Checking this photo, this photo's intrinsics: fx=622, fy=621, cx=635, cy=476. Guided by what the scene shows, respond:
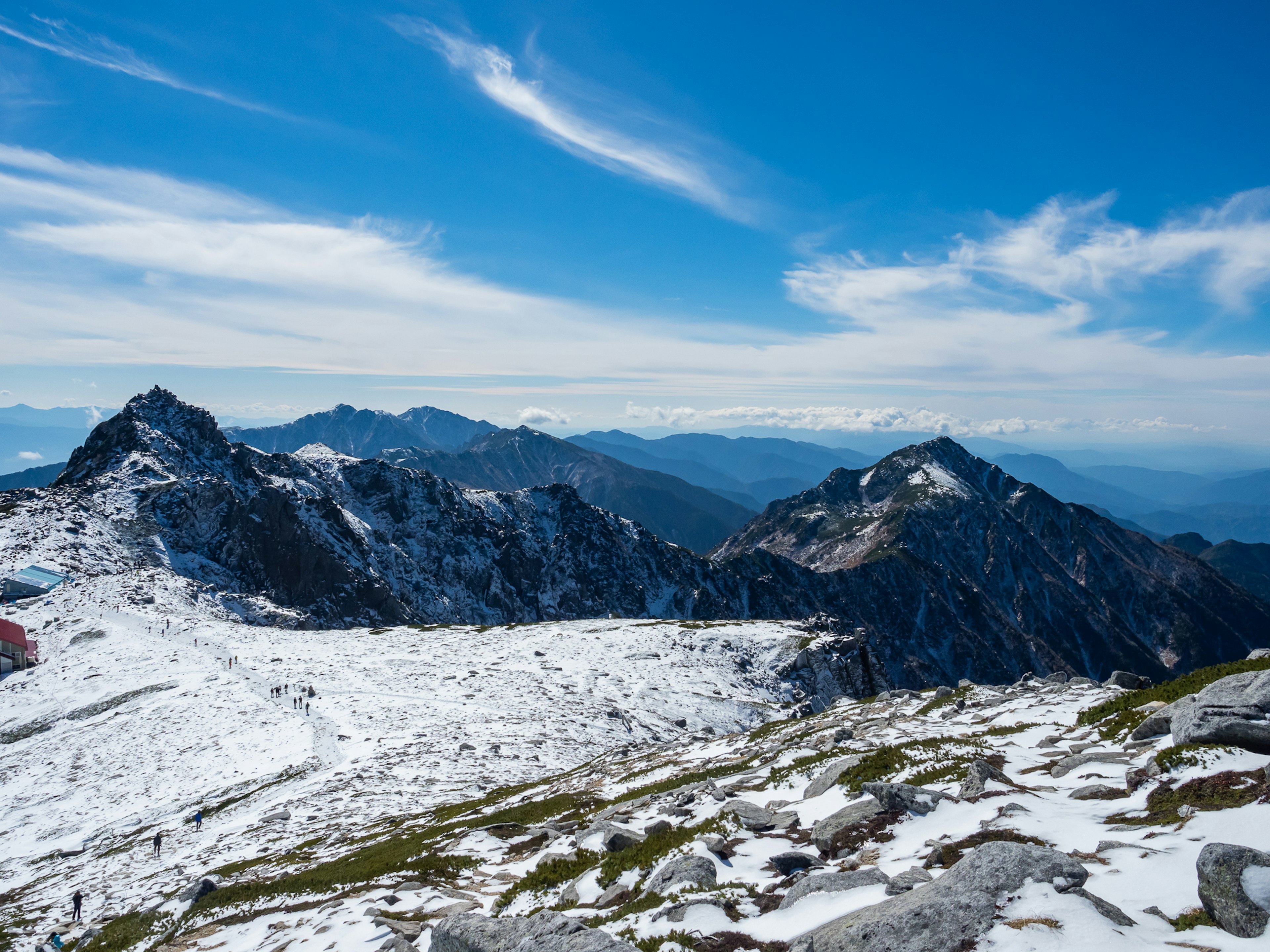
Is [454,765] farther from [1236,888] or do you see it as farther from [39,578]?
[39,578]

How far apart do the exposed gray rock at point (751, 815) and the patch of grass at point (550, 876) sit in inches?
136

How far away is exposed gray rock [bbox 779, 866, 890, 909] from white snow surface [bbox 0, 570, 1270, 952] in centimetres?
23

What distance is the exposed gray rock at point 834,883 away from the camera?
9656mm

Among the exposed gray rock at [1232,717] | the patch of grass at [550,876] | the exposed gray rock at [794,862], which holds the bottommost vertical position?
the patch of grass at [550,876]

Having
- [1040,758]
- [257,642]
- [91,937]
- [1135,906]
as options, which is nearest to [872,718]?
[1040,758]

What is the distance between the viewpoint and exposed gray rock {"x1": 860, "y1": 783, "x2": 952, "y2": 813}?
1234 cm

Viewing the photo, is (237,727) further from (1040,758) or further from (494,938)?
(1040,758)

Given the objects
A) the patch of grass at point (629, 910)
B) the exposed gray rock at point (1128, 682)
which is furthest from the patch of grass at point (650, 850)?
the exposed gray rock at point (1128, 682)

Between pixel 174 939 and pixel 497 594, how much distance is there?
6666 inches

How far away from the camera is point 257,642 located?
64.0 metres

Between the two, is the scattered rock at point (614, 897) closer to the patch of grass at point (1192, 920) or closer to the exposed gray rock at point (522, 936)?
the exposed gray rock at point (522, 936)

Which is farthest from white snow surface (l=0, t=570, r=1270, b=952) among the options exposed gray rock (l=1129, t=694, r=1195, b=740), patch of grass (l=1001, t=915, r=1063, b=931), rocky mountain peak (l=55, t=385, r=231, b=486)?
rocky mountain peak (l=55, t=385, r=231, b=486)

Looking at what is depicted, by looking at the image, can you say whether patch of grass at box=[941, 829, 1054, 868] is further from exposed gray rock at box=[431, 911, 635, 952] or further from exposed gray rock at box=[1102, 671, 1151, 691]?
exposed gray rock at box=[1102, 671, 1151, 691]

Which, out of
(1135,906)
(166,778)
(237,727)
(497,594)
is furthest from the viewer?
(497,594)
